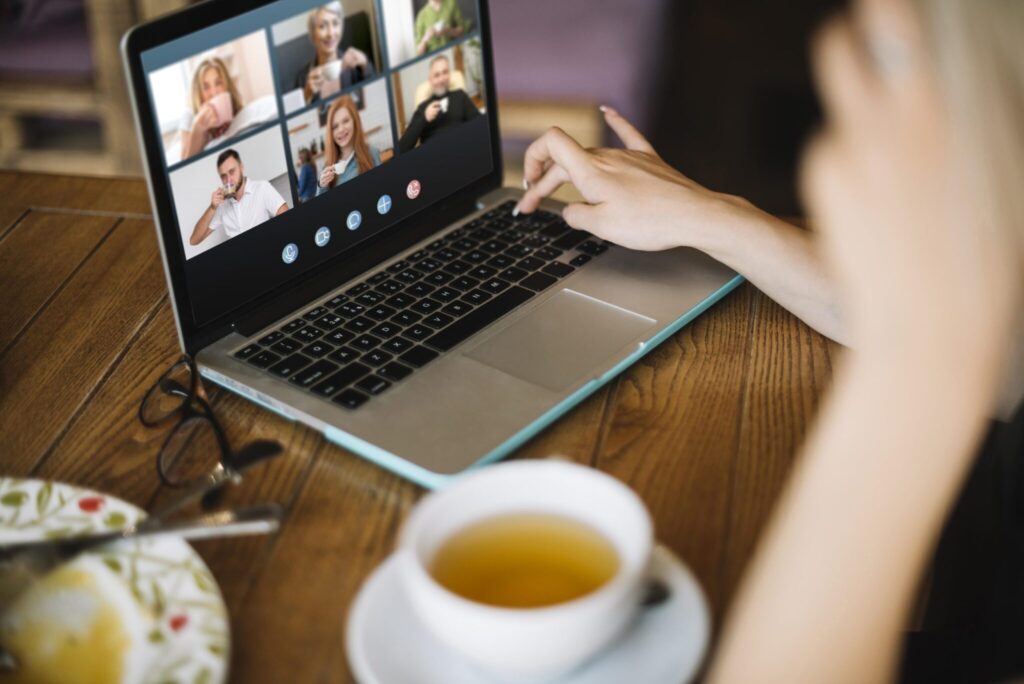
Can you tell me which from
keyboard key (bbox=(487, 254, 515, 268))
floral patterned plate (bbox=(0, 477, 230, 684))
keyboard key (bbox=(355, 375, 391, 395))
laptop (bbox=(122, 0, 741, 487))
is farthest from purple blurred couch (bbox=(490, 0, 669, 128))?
floral patterned plate (bbox=(0, 477, 230, 684))

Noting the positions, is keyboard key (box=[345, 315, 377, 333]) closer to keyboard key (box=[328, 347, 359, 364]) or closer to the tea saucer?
keyboard key (box=[328, 347, 359, 364])

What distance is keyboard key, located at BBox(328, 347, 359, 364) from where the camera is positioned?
0.87m

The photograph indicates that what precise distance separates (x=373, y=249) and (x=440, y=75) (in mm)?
179

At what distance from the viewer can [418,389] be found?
2.74 feet

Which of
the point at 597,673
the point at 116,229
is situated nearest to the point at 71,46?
the point at 116,229

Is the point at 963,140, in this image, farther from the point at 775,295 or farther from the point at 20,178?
the point at 20,178

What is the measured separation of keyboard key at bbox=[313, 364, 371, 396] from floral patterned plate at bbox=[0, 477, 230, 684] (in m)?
0.17

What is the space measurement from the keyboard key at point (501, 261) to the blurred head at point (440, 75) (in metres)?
0.17

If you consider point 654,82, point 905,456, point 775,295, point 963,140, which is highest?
point 963,140

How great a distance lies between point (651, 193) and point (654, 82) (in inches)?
48.8

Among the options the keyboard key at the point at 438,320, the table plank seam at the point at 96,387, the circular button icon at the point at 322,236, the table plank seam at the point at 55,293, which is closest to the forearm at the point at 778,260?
the keyboard key at the point at 438,320

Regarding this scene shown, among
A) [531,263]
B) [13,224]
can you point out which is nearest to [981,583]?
[531,263]

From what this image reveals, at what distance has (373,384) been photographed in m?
0.84

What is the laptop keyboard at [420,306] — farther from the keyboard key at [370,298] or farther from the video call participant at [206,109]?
the video call participant at [206,109]
